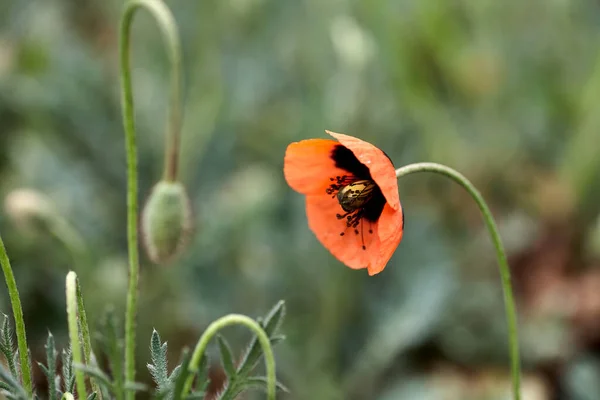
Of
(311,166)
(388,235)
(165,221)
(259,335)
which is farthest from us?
(165,221)

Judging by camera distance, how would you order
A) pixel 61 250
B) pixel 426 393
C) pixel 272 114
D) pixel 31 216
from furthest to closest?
pixel 272 114
pixel 61 250
pixel 426 393
pixel 31 216

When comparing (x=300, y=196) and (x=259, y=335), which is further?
(x=300, y=196)

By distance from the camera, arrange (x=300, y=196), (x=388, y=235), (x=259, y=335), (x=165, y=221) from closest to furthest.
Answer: (x=259, y=335)
(x=388, y=235)
(x=165, y=221)
(x=300, y=196)

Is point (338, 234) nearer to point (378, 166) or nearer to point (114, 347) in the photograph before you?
point (378, 166)

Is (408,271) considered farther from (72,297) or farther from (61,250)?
(72,297)

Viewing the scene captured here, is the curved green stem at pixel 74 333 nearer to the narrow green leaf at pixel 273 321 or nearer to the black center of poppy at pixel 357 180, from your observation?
the narrow green leaf at pixel 273 321

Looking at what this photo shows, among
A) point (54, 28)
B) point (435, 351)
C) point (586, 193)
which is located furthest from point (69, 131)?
point (586, 193)

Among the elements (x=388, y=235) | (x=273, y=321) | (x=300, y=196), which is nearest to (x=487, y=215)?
(x=388, y=235)

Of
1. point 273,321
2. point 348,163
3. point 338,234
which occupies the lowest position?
point 273,321
